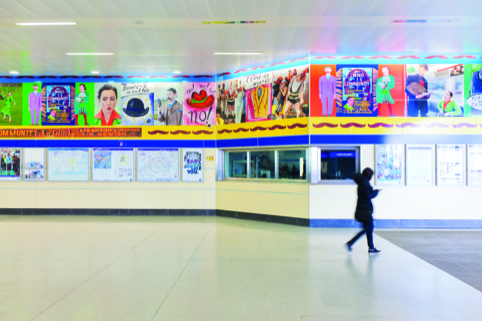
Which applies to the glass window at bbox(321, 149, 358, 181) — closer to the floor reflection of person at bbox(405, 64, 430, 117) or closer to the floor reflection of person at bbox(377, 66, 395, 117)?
the floor reflection of person at bbox(377, 66, 395, 117)

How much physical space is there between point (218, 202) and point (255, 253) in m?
4.52

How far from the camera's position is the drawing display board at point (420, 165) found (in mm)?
8719

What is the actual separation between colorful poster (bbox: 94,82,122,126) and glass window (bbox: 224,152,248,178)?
3667 millimetres

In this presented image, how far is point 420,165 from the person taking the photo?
8742 millimetres

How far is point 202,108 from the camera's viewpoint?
10.8 meters

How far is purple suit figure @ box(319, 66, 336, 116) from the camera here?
8.70 m

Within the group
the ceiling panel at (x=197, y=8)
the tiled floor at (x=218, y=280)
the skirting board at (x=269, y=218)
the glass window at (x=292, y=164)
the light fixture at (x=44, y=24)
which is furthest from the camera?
the glass window at (x=292, y=164)

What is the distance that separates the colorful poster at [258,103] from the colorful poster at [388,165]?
3.05 metres

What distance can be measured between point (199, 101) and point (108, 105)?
114 inches

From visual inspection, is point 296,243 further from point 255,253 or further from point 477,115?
point 477,115

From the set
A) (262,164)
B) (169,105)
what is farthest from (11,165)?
(262,164)

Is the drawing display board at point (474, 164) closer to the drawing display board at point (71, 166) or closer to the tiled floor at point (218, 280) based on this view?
the tiled floor at point (218, 280)

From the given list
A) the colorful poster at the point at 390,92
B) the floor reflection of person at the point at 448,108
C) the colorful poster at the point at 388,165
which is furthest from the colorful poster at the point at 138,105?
the floor reflection of person at the point at 448,108

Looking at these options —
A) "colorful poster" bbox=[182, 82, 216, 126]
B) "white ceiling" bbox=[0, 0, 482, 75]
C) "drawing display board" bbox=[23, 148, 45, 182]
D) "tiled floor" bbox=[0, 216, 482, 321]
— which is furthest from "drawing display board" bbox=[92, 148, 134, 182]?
"tiled floor" bbox=[0, 216, 482, 321]
